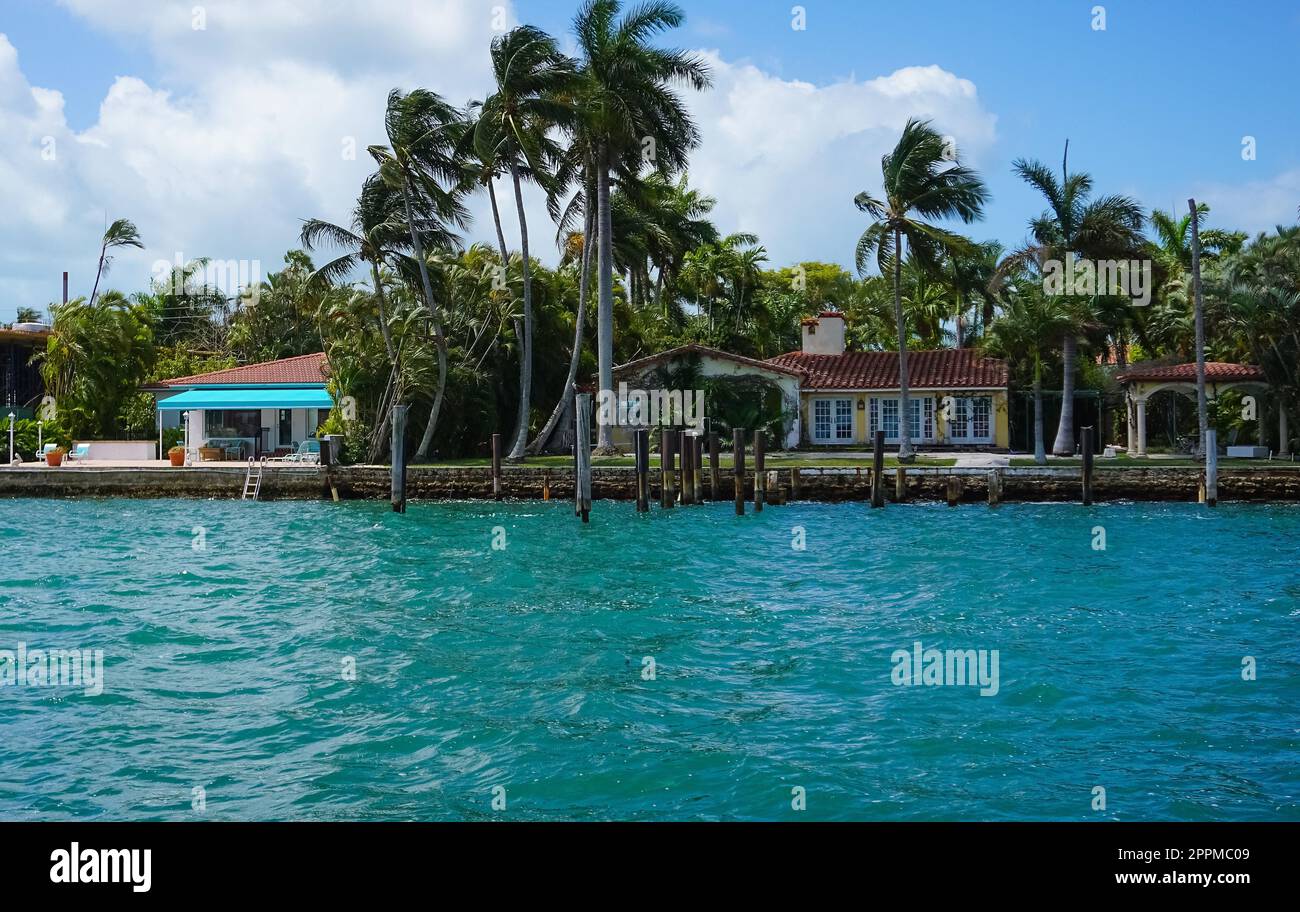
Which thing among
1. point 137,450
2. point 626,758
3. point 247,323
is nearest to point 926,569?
point 626,758

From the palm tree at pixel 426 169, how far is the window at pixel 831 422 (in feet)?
49.8

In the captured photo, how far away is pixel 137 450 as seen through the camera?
4591 cm

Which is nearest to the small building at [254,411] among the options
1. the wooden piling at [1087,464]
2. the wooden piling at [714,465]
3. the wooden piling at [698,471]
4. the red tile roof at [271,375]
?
the red tile roof at [271,375]

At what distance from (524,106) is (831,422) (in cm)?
1749

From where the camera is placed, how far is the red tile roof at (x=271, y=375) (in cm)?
4700

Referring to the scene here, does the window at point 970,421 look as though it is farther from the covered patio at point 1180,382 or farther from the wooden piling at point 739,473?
the wooden piling at point 739,473

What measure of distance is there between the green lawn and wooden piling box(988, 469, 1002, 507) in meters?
4.39

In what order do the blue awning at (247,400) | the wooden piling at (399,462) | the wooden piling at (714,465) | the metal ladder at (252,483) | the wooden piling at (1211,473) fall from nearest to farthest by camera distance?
the wooden piling at (1211,473) → the wooden piling at (399,462) → the wooden piling at (714,465) → the metal ladder at (252,483) → the blue awning at (247,400)

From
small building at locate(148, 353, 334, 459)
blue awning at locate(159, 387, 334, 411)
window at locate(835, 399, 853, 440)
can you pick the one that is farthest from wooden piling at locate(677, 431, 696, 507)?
small building at locate(148, 353, 334, 459)

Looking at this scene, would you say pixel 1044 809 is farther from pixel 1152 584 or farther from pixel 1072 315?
pixel 1072 315

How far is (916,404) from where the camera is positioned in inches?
1866

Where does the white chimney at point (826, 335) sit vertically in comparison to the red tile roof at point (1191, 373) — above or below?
above

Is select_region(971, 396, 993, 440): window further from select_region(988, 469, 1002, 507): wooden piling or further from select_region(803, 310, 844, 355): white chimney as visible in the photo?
select_region(988, 469, 1002, 507): wooden piling
